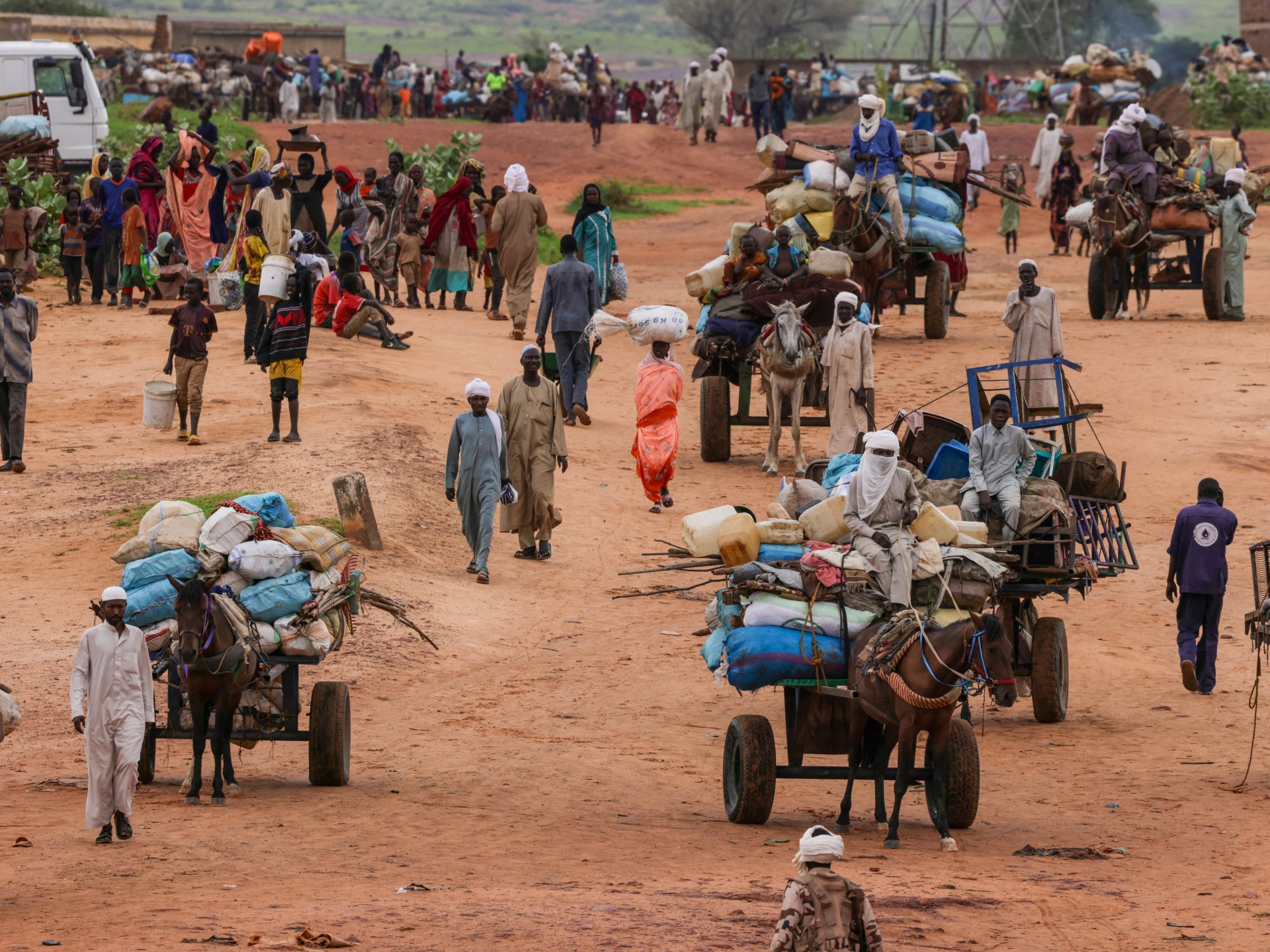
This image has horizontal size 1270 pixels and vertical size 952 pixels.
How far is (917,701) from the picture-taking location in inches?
367

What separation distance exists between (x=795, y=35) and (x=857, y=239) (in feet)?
243

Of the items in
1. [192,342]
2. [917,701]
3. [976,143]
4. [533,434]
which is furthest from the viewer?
[976,143]

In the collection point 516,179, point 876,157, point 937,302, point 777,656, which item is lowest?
point 777,656

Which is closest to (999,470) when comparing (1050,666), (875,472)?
(1050,666)

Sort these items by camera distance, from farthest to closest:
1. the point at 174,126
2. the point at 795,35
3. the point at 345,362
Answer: the point at 795,35 < the point at 174,126 < the point at 345,362

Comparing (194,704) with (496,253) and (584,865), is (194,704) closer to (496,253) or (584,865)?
(584,865)

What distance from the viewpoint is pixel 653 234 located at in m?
37.7

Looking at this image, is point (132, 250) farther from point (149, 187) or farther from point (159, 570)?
point (159, 570)

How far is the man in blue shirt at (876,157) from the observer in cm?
2173

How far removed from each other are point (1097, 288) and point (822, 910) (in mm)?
20699

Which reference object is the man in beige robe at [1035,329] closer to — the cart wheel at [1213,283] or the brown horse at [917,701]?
the cart wheel at [1213,283]

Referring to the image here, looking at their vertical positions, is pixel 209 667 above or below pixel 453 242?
below

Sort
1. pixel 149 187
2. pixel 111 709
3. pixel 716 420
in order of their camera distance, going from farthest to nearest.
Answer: pixel 149 187 < pixel 716 420 < pixel 111 709

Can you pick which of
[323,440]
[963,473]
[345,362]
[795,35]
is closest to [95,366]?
[345,362]
